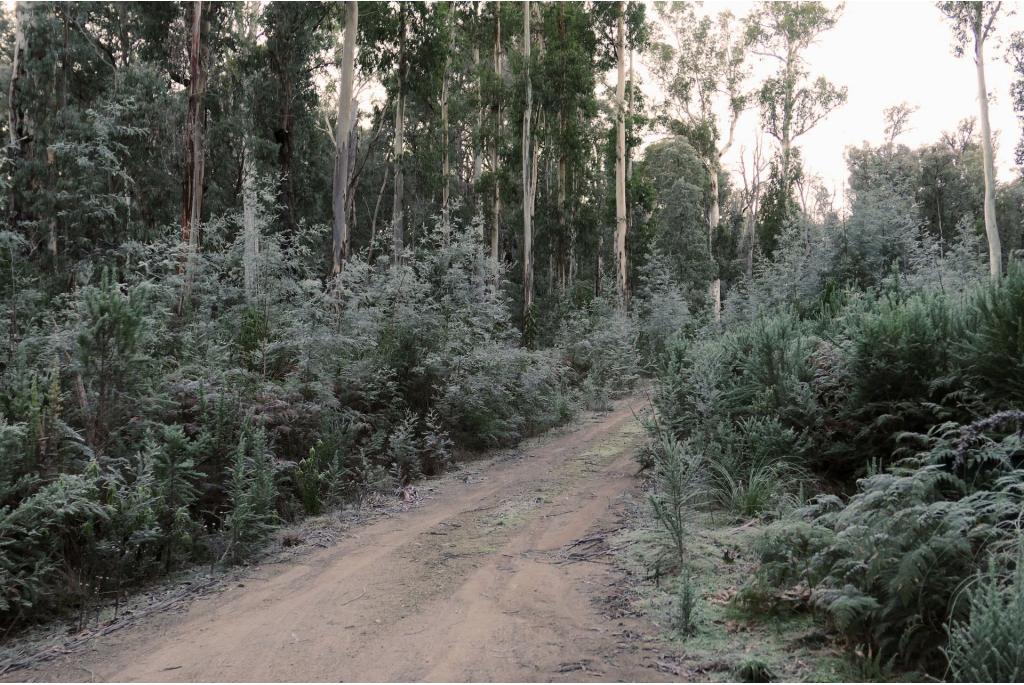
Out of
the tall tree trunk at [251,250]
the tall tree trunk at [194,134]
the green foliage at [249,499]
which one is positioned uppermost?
the tall tree trunk at [194,134]

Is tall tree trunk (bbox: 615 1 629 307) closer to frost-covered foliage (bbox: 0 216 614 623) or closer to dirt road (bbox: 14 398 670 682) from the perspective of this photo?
frost-covered foliage (bbox: 0 216 614 623)

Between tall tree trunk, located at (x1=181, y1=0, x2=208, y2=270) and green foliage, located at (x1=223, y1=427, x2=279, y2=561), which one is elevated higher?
tall tree trunk, located at (x1=181, y1=0, x2=208, y2=270)

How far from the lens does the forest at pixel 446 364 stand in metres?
4.35

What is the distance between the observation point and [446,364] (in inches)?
434

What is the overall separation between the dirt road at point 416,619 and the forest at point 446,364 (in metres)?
0.67

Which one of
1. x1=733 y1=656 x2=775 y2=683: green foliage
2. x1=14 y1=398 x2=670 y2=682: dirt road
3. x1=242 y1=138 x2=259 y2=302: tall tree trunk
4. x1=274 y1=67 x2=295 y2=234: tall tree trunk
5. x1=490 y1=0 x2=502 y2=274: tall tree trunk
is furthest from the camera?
x1=274 y1=67 x2=295 y2=234: tall tree trunk

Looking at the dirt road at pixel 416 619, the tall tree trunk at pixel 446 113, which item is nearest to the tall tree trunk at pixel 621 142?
the tall tree trunk at pixel 446 113

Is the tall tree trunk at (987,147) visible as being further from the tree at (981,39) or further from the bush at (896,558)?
the bush at (896,558)

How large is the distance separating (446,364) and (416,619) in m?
6.64

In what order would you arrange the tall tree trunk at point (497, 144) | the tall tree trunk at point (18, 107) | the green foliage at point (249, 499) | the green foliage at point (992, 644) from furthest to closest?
1. the tall tree trunk at point (497, 144)
2. the tall tree trunk at point (18, 107)
3. the green foliage at point (249, 499)
4. the green foliage at point (992, 644)

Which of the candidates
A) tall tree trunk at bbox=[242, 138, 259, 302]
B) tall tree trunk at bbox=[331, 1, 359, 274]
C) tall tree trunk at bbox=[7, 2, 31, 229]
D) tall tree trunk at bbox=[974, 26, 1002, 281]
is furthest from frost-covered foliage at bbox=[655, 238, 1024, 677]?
tall tree trunk at bbox=[974, 26, 1002, 281]

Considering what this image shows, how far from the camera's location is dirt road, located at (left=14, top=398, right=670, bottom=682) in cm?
387

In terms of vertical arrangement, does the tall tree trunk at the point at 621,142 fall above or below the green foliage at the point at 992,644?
above

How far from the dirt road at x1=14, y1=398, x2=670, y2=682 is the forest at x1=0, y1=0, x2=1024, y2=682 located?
674 millimetres
